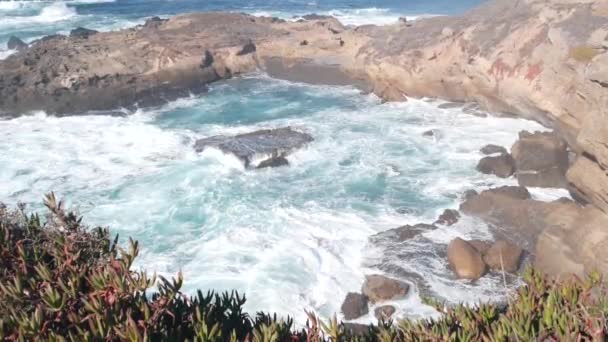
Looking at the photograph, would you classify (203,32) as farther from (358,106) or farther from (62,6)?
(62,6)

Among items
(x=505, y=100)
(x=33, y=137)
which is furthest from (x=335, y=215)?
(x=33, y=137)

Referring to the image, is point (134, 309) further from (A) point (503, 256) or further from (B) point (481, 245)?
(B) point (481, 245)

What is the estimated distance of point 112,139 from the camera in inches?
1029

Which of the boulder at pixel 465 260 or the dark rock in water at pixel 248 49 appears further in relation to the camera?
the dark rock in water at pixel 248 49

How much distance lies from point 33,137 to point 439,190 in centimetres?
1722

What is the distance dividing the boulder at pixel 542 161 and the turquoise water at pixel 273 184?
4.74 feet

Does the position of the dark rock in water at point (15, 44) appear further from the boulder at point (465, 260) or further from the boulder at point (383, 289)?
the boulder at point (465, 260)

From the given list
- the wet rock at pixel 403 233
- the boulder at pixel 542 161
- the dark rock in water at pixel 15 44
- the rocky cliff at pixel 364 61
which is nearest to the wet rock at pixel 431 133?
the rocky cliff at pixel 364 61

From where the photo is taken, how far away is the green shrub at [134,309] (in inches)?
217

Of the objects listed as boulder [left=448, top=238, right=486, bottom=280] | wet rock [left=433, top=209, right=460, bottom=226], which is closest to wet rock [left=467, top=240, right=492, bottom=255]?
boulder [left=448, top=238, right=486, bottom=280]

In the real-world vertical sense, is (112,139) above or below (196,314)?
below

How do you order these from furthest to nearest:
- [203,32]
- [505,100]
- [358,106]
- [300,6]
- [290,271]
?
1. [300,6]
2. [203,32]
3. [358,106]
4. [505,100]
5. [290,271]

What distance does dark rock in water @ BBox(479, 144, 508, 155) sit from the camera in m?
22.1

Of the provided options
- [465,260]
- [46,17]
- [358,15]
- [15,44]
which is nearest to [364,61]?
[465,260]
